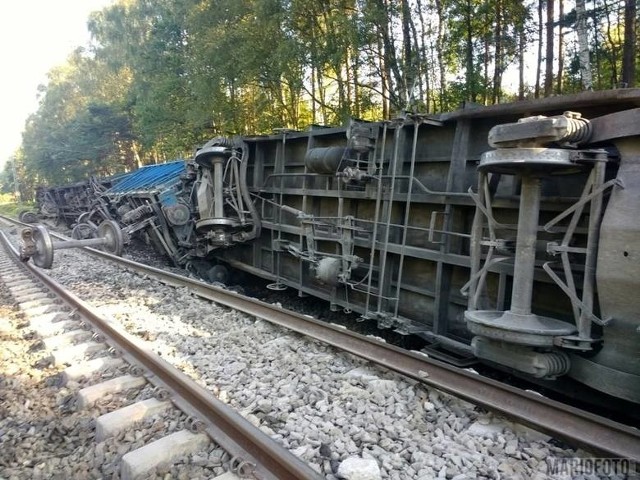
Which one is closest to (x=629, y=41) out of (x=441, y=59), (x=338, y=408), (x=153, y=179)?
(x=441, y=59)

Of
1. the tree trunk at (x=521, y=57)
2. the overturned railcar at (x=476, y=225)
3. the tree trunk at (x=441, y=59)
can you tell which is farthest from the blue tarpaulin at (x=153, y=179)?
the tree trunk at (x=521, y=57)

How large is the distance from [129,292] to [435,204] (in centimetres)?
474

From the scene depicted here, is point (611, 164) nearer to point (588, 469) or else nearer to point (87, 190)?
point (588, 469)

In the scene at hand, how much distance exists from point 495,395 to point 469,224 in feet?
6.70

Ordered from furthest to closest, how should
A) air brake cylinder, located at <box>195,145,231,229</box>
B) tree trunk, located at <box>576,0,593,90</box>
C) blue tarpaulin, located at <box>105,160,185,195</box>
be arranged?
1. blue tarpaulin, located at <box>105,160,185,195</box>
2. tree trunk, located at <box>576,0,593,90</box>
3. air brake cylinder, located at <box>195,145,231,229</box>

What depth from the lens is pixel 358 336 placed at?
14.5ft

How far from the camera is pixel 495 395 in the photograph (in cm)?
318

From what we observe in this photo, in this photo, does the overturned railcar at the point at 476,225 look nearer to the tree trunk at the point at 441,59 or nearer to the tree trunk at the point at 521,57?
the tree trunk at the point at 441,59

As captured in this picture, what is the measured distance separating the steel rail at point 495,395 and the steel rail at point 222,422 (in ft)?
4.54

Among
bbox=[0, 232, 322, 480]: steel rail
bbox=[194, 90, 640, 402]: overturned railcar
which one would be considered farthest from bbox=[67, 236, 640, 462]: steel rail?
bbox=[0, 232, 322, 480]: steel rail

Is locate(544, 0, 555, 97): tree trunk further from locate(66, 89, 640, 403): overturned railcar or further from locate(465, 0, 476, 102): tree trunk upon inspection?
locate(66, 89, 640, 403): overturned railcar

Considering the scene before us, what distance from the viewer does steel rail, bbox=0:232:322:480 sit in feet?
7.97

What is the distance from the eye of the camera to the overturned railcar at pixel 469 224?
312 centimetres

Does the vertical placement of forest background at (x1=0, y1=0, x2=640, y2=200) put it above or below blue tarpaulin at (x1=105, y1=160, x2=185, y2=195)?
above
